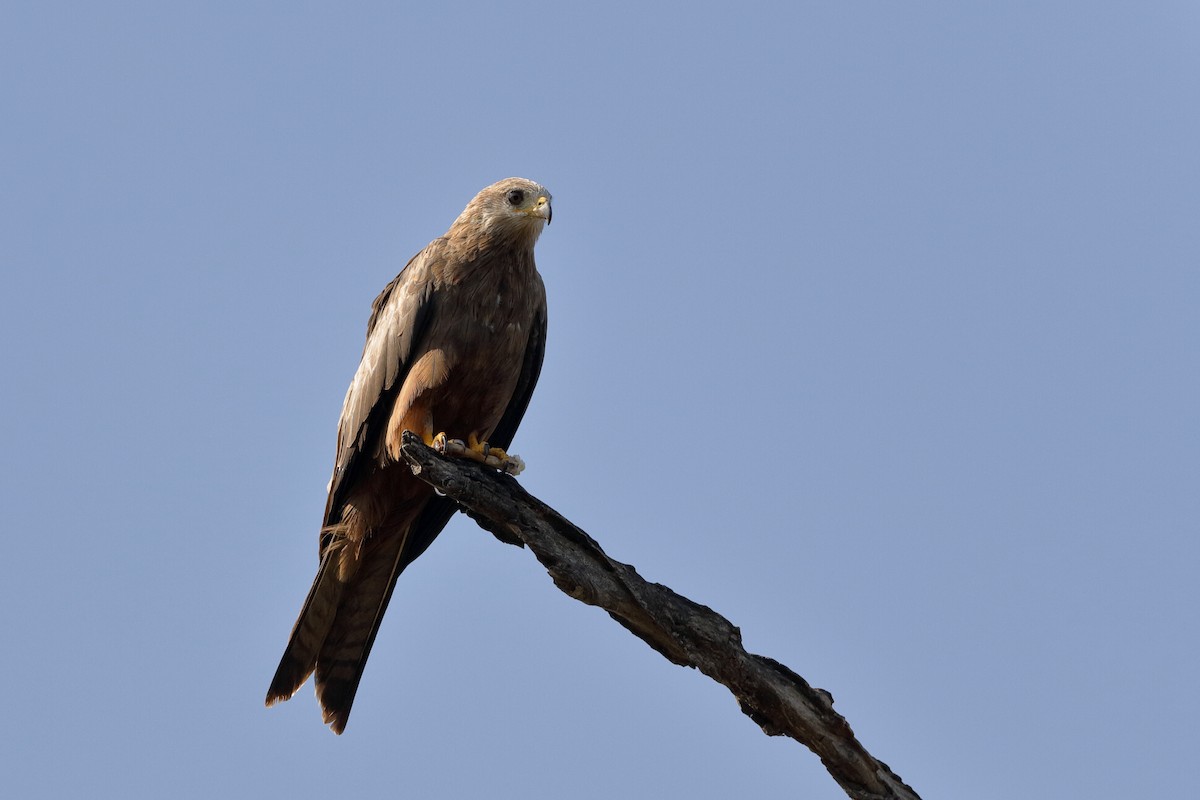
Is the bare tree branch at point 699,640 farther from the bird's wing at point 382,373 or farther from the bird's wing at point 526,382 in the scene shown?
the bird's wing at point 526,382

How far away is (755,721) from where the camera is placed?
218 inches

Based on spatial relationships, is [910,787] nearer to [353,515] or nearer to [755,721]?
[755,721]

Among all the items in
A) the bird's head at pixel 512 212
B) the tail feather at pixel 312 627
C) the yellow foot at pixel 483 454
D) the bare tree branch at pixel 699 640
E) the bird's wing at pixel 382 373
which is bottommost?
the bare tree branch at pixel 699 640

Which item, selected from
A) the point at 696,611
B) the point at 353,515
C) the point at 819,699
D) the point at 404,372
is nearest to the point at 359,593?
the point at 353,515

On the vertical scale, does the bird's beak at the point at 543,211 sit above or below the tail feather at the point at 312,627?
above

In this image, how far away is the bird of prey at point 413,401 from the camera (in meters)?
7.63

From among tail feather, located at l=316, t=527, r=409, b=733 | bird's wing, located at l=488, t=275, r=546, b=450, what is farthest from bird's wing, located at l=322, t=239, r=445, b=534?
bird's wing, located at l=488, t=275, r=546, b=450

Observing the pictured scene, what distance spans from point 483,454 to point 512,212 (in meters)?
1.68

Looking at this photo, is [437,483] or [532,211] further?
[532,211]

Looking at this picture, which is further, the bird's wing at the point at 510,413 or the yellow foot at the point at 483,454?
the bird's wing at the point at 510,413

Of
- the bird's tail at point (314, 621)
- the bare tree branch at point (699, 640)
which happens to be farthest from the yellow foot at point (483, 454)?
the bird's tail at point (314, 621)

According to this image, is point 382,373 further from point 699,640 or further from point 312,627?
point 699,640

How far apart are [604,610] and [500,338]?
2430 millimetres

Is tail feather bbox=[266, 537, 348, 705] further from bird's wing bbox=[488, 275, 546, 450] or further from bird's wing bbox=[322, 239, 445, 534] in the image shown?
bird's wing bbox=[488, 275, 546, 450]
